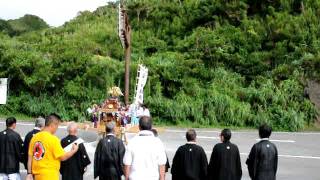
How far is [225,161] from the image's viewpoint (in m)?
8.10

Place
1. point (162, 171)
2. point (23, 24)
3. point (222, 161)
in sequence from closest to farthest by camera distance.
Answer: point (162, 171)
point (222, 161)
point (23, 24)

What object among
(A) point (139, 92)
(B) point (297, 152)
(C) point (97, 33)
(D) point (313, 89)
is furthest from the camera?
(C) point (97, 33)

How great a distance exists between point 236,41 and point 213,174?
73.1ft

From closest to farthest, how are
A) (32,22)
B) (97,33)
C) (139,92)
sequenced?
(139,92), (97,33), (32,22)

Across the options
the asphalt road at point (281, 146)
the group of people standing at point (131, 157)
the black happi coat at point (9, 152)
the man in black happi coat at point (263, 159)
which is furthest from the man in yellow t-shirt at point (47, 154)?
the asphalt road at point (281, 146)

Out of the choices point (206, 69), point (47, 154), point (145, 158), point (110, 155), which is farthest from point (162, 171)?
point (206, 69)

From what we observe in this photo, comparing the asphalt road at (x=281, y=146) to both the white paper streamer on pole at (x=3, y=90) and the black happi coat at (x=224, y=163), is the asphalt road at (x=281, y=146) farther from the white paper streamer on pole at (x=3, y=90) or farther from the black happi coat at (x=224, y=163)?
the black happi coat at (x=224, y=163)

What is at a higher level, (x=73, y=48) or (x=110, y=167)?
(x=73, y=48)

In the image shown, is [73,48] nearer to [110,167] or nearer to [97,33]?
[97,33]

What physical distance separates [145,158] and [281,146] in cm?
1256

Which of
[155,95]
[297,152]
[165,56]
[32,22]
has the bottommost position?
[297,152]

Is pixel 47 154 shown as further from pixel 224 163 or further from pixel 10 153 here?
pixel 224 163

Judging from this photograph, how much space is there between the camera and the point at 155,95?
2647cm

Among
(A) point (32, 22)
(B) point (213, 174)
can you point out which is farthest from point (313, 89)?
(A) point (32, 22)
